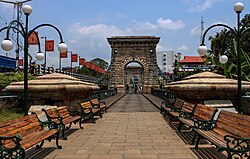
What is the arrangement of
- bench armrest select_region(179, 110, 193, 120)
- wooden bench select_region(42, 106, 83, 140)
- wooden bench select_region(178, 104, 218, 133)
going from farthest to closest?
bench armrest select_region(179, 110, 193, 120), wooden bench select_region(42, 106, 83, 140), wooden bench select_region(178, 104, 218, 133)

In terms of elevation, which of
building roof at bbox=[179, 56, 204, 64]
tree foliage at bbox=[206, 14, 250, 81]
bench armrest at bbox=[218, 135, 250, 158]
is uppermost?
building roof at bbox=[179, 56, 204, 64]

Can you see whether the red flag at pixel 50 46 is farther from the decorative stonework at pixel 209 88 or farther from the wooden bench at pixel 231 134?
the wooden bench at pixel 231 134

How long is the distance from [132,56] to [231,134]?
4672 centimetres

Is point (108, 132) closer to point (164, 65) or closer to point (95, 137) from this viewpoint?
point (95, 137)

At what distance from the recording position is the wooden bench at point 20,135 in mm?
4070

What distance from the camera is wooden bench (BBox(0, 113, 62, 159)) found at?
407cm

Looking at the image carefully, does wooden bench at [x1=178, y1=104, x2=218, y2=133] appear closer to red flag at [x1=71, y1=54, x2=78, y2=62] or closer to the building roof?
red flag at [x1=71, y1=54, x2=78, y2=62]

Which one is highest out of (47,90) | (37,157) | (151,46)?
(151,46)

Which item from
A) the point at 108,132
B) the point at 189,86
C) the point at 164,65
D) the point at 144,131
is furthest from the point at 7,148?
the point at 164,65

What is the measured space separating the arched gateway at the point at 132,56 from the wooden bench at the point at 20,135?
146ft

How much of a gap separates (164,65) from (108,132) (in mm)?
111646

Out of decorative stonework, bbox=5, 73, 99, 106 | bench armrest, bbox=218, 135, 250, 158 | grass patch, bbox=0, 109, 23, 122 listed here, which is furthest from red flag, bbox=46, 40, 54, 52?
bench armrest, bbox=218, 135, 250, 158

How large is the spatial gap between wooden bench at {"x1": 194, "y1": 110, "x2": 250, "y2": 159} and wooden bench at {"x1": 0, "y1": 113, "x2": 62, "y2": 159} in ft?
9.87

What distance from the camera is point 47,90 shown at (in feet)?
30.6
